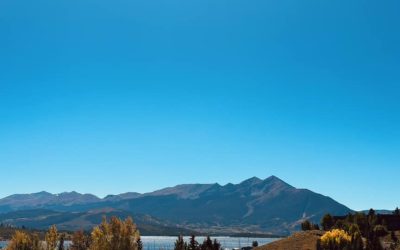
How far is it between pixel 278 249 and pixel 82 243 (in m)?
45.5

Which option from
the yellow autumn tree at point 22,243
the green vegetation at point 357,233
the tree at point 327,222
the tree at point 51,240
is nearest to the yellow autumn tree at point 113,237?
the yellow autumn tree at point 22,243

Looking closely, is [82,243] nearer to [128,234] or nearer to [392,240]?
[128,234]

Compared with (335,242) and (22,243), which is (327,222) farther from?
(22,243)

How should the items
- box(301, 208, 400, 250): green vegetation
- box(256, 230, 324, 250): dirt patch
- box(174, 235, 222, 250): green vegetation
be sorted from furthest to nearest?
box(256, 230, 324, 250): dirt patch → box(301, 208, 400, 250): green vegetation → box(174, 235, 222, 250): green vegetation

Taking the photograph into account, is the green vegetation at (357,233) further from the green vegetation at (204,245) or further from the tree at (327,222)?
the green vegetation at (204,245)

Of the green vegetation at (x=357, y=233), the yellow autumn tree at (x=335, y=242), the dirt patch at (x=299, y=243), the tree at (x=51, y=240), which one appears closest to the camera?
the tree at (x=51, y=240)

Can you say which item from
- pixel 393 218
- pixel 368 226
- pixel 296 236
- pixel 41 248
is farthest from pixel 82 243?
pixel 393 218

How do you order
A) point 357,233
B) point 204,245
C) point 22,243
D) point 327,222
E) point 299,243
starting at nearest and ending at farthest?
point 22,243 < point 204,245 < point 357,233 < point 299,243 < point 327,222

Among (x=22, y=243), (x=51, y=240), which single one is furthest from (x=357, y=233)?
(x=22, y=243)

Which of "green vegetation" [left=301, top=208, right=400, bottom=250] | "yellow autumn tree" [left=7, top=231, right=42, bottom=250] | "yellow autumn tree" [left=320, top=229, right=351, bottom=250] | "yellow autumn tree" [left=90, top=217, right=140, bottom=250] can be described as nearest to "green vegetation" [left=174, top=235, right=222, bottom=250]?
"yellow autumn tree" [left=90, top=217, right=140, bottom=250]

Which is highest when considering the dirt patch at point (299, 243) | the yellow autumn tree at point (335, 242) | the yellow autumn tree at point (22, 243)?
the yellow autumn tree at point (22, 243)

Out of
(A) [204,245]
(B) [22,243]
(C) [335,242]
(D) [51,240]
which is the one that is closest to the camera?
(B) [22,243]

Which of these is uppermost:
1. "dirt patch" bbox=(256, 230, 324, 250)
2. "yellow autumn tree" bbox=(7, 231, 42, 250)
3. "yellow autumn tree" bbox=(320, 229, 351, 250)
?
"yellow autumn tree" bbox=(7, 231, 42, 250)

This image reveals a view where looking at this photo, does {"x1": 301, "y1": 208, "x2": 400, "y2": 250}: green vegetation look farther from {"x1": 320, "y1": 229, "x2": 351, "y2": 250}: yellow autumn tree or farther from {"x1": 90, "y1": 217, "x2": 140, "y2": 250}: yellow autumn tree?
{"x1": 90, "y1": 217, "x2": 140, "y2": 250}: yellow autumn tree
